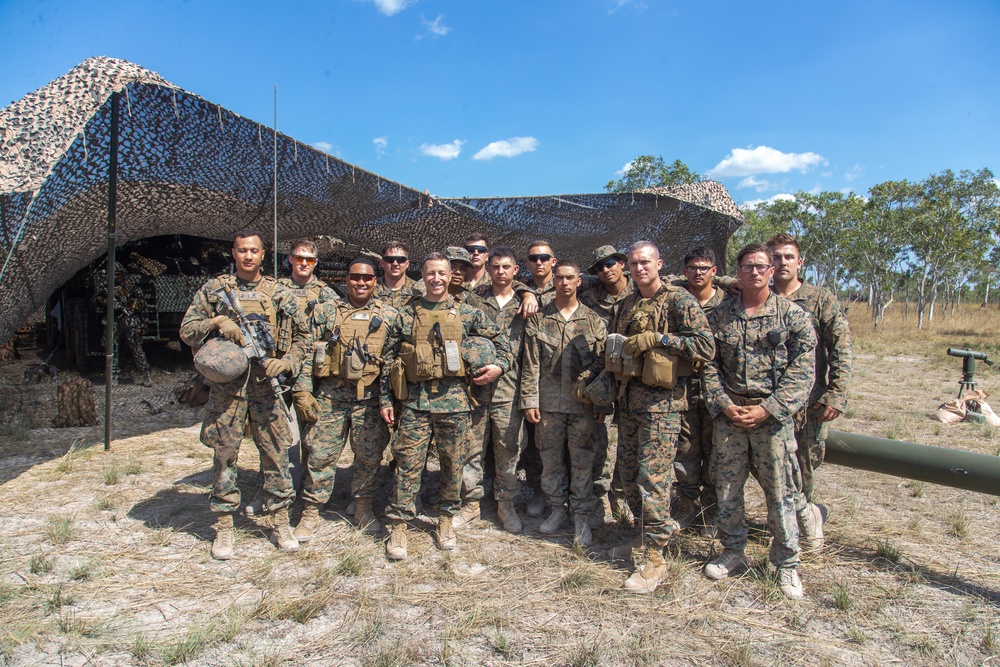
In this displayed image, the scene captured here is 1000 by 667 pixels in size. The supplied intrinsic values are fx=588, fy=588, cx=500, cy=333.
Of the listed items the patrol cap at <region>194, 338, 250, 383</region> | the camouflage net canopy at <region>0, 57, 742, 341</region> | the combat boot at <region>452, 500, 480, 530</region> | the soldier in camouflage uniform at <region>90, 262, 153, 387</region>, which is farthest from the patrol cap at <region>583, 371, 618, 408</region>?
the soldier in camouflage uniform at <region>90, 262, 153, 387</region>

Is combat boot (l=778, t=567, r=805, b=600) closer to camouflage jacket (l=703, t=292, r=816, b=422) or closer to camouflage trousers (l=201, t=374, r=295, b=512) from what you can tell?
camouflage jacket (l=703, t=292, r=816, b=422)

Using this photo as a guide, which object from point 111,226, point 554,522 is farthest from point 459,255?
point 111,226

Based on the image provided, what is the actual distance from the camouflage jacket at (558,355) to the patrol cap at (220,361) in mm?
1780

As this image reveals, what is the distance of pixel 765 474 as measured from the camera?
3.24 metres

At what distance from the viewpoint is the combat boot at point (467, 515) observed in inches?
167

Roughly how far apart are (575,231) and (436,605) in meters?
6.02

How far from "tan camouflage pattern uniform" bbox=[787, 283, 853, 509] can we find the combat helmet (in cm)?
192

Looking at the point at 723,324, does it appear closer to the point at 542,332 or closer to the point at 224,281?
the point at 542,332

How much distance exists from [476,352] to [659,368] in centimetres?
114

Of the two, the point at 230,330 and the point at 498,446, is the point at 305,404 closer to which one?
the point at 230,330

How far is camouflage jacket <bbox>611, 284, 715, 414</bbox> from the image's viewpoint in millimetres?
3279

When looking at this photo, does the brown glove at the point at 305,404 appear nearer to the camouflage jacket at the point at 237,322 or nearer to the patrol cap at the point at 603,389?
the camouflage jacket at the point at 237,322

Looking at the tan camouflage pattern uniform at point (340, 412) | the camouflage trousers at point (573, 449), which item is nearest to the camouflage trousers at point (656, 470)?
the camouflage trousers at point (573, 449)

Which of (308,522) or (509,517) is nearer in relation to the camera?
(308,522)
